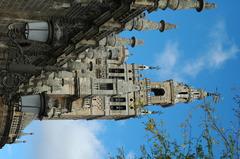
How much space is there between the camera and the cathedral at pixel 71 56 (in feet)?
55.6

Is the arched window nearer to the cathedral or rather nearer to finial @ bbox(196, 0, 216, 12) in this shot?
the cathedral

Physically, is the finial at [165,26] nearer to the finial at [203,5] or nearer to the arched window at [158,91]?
the finial at [203,5]

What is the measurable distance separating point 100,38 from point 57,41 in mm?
2137

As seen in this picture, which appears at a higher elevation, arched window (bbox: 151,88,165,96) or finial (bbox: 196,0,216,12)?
finial (bbox: 196,0,216,12)

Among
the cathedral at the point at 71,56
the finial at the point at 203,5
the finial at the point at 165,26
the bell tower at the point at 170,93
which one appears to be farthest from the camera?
the bell tower at the point at 170,93

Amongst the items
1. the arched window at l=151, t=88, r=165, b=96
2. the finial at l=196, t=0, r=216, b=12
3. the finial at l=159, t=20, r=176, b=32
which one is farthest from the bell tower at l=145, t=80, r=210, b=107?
the finial at l=196, t=0, r=216, b=12

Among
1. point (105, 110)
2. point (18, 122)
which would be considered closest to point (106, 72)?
point (105, 110)

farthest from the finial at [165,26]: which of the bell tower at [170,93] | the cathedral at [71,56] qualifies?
the bell tower at [170,93]

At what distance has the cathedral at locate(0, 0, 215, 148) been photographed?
17.0 m

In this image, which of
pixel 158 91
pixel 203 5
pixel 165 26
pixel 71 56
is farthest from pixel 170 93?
pixel 203 5

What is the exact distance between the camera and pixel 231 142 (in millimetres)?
22344

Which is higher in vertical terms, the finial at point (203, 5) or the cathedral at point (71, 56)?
the finial at point (203, 5)

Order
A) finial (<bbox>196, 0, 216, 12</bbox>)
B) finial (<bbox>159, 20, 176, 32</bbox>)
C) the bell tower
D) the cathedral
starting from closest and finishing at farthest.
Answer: the cathedral < finial (<bbox>196, 0, 216, 12</bbox>) < finial (<bbox>159, 20, 176, 32</bbox>) < the bell tower

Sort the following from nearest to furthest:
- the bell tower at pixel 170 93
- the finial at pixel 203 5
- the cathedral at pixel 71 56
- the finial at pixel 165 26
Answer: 1. the cathedral at pixel 71 56
2. the finial at pixel 203 5
3. the finial at pixel 165 26
4. the bell tower at pixel 170 93
